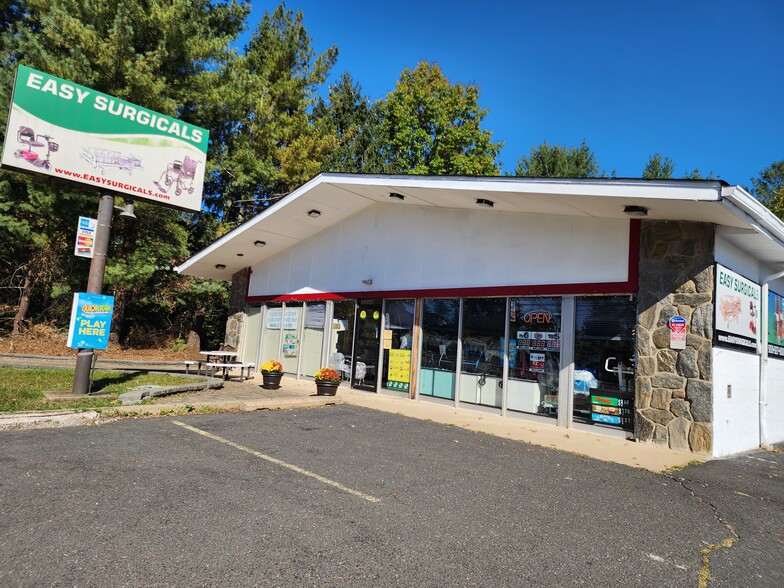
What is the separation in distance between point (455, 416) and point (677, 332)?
13.4ft

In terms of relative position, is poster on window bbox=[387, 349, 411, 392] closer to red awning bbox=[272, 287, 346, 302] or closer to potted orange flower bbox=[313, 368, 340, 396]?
potted orange flower bbox=[313, 368, 340, 396]

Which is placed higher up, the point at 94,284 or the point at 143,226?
the point at 143,226

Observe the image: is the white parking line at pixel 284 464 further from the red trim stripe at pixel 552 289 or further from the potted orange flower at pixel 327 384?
the red trim stripe at pixel 552 289

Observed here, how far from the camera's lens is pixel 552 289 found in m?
9.62

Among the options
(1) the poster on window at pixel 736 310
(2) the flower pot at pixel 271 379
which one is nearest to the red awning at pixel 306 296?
(2) the flower pot at pixel 271 379

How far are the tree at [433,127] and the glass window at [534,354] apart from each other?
67.5 feet

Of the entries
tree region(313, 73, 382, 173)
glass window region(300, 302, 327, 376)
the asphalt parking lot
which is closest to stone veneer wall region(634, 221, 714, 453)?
the asphalt parking lot

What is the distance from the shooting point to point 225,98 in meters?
21.8

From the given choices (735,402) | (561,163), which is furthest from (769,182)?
(735,402)

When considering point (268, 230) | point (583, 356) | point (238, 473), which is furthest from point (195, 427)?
point (268, 230)

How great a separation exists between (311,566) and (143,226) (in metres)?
21.2

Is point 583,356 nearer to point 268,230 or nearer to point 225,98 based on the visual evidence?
point 268,230

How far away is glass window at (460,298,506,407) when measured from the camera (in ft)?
34.3

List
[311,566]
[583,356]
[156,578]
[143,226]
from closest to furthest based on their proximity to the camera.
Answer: [156,578]
[311,566]
[583,356]
[143,226]
